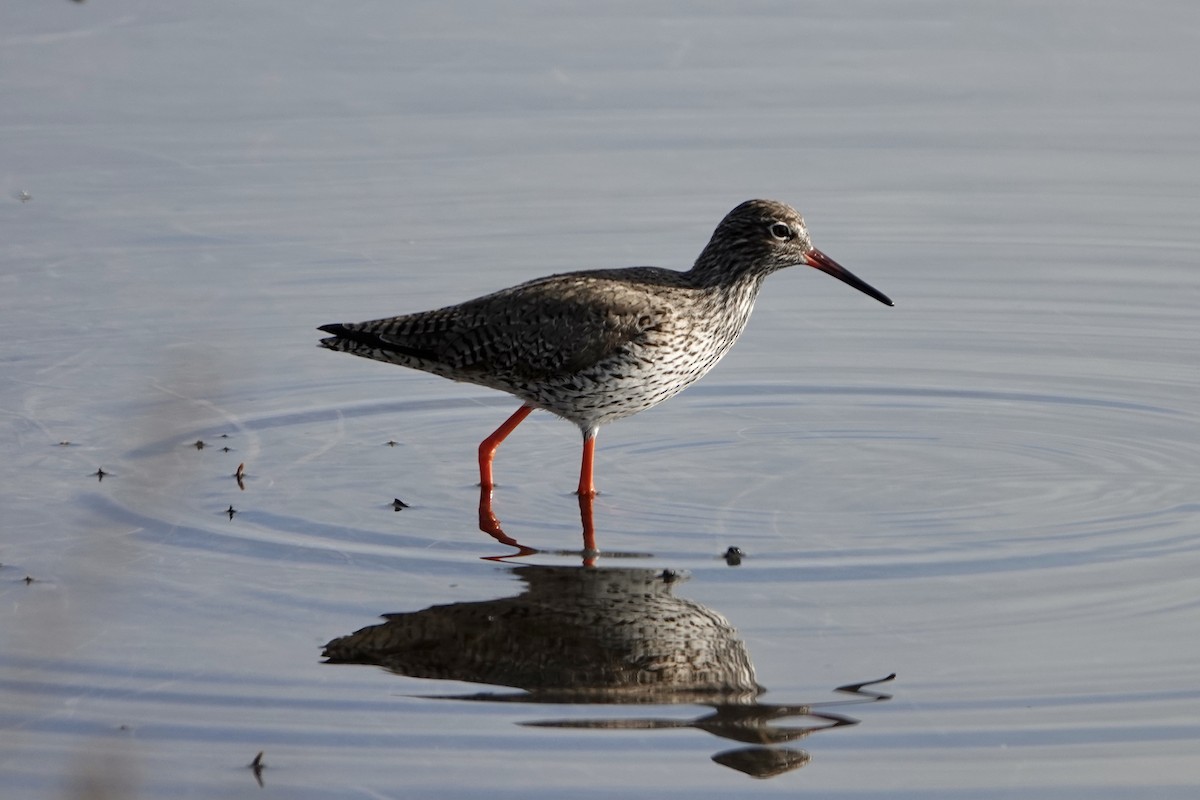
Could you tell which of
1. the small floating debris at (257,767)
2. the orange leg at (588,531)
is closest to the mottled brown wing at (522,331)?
the orange leg at (588,531)

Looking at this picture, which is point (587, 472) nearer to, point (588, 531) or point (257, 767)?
point (588, 531)

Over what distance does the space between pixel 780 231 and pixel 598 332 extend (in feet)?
4.32

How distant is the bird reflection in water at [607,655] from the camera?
22.7ft

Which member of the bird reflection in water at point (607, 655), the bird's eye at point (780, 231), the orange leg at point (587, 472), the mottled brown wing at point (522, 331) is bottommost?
the bird reflection in water at point (607, 655)

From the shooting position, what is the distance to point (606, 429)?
36.6 feet

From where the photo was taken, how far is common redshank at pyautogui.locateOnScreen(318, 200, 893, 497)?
9.87 m

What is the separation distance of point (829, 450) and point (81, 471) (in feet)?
12.8

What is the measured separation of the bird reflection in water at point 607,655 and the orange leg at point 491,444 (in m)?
1.47

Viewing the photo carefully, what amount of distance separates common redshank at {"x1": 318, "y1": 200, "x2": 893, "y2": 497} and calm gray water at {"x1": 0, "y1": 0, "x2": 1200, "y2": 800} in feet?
1.55

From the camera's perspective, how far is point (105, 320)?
1216 centimetres

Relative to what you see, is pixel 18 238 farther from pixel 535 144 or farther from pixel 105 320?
pixel 535 144

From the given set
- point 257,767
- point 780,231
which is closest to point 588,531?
point 780,231

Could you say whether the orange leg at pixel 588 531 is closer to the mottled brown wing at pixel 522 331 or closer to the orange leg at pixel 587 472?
the orange leg at pixel 587 472

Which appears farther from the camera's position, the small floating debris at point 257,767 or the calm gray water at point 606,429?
the calm gray water at point 606,429
